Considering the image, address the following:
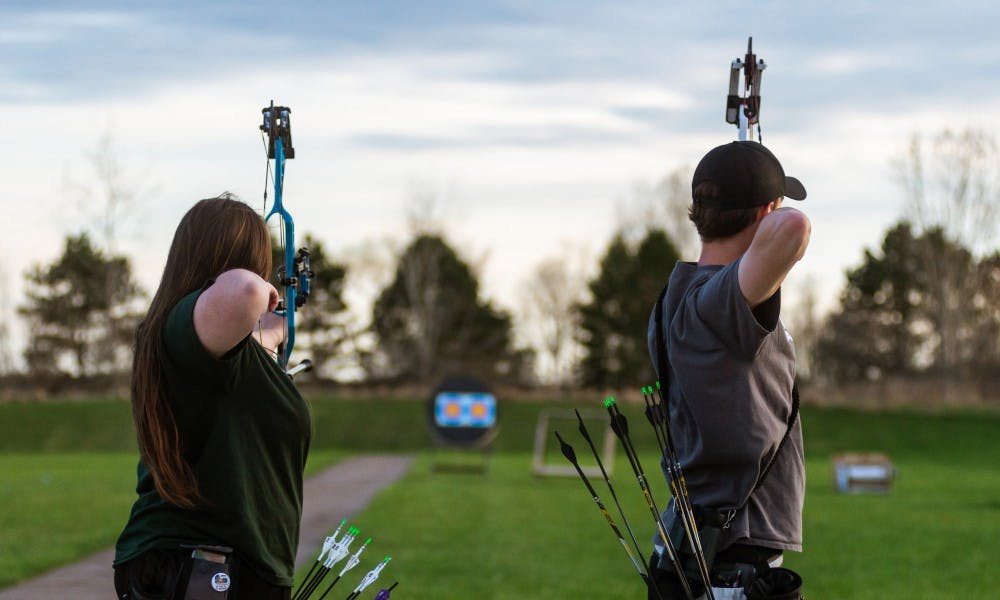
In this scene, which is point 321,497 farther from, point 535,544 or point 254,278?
point 254,278

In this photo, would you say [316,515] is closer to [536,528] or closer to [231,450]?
[536,528]

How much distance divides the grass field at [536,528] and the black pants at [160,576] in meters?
6.22

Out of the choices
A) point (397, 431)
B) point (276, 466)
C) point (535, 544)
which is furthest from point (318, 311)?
point (276, 466)

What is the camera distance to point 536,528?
14.8 metres

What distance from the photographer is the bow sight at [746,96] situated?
3.86m

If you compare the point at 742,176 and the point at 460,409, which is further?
the point at 460,409

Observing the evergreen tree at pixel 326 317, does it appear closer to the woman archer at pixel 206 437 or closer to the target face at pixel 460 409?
the target face at pixel 460 409

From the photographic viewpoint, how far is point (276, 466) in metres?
3.38

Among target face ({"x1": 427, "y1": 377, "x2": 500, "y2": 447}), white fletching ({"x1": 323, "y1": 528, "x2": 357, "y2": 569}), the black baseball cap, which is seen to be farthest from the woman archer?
target face ({"x1": 427, "y1": 377, "x2": 500, "y2": 447})

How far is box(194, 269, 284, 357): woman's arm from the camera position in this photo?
308 cm

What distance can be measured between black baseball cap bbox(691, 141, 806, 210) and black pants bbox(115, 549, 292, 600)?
4.64ft

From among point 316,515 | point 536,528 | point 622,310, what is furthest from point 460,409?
point 622,310

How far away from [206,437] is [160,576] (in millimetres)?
338

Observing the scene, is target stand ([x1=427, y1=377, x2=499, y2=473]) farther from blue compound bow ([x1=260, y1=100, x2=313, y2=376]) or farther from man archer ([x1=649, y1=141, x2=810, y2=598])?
man archer ([x1=649, y1=141, x2=810, y2=598])
